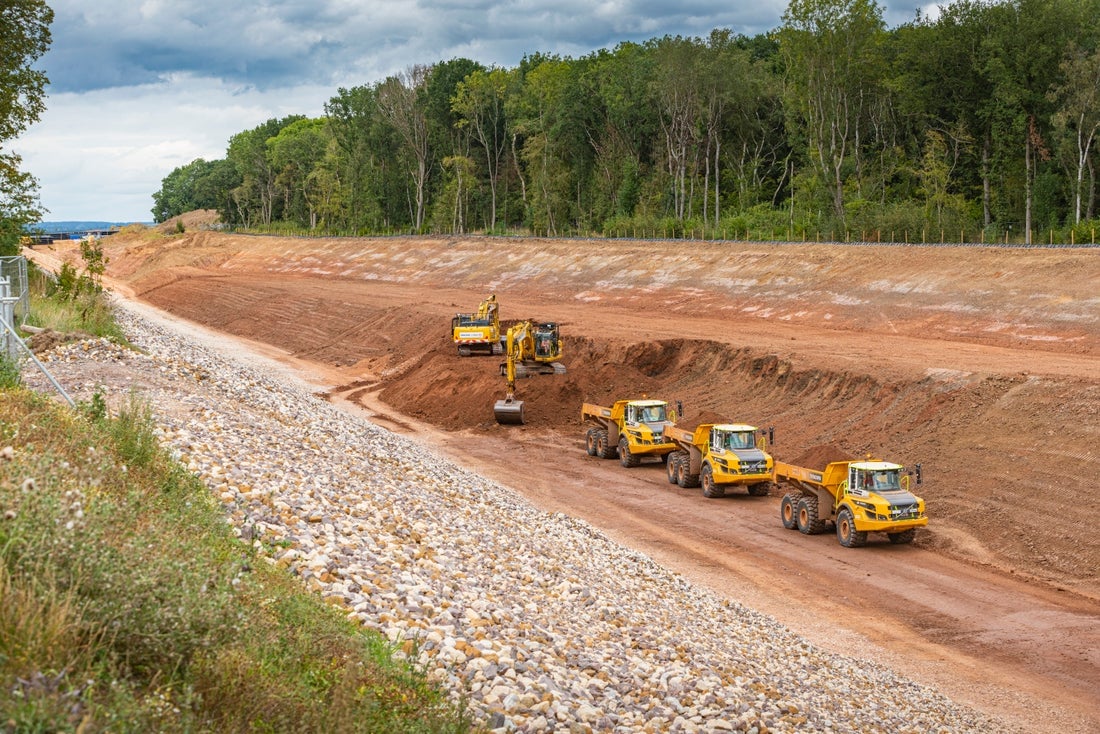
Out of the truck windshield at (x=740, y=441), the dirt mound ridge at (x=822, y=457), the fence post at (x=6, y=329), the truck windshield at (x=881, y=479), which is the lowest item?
the dirt mound ridge at (x=822, y=457)

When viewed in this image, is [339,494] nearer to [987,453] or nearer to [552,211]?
[987,453]

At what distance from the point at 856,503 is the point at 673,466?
285 inches

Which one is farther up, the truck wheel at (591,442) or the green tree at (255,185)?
the green tree at (255,185)

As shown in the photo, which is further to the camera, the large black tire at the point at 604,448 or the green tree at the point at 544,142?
the green tree at the point at 544,142

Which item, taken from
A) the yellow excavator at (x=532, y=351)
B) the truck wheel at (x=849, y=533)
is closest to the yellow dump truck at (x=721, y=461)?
the truck wheel at (x=849, y=533)

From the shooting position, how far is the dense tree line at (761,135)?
64.1m

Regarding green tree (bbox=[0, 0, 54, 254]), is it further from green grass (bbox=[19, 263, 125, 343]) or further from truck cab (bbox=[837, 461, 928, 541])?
truck cab (bbox=[837, 461, 928, 541])

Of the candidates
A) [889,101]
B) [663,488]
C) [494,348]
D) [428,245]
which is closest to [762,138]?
[889,101]

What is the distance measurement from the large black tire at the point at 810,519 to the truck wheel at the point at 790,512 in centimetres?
22

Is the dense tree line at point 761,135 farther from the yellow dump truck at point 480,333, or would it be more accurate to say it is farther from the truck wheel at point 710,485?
A: the truck wheel at point 710,485

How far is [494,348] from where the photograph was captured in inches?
1950

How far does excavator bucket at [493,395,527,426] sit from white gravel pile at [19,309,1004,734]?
15828 mm

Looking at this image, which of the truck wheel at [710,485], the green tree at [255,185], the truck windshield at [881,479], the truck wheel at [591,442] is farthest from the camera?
the green tree at [255,185]

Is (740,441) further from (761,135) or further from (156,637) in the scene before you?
(761,135)
